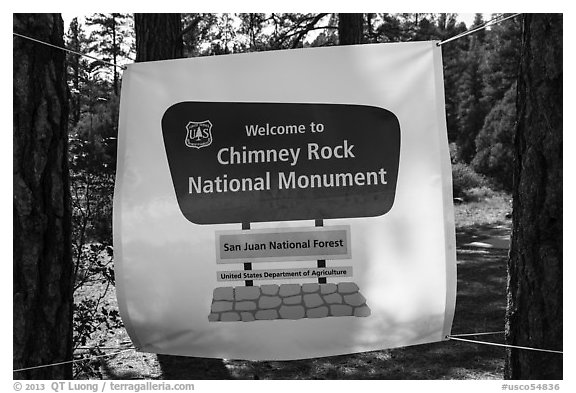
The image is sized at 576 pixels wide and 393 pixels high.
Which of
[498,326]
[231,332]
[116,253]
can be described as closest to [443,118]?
[231,332]

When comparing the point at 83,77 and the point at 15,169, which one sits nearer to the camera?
the point at 15,169

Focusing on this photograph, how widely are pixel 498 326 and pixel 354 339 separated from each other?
3855mm

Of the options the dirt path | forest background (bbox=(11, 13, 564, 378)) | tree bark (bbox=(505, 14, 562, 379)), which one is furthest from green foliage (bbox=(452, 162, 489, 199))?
tree bark (bbox=(505, 14, 562, 379))

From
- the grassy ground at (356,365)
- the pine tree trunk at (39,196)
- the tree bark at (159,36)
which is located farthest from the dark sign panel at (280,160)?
the tree bark at (159,36)

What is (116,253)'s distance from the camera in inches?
102

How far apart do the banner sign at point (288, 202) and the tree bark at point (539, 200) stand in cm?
32

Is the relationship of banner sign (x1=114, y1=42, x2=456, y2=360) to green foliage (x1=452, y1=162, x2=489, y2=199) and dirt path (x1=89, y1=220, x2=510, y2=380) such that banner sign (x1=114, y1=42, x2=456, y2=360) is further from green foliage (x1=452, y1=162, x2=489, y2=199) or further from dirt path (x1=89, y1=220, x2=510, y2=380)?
green foliage (x1=452, y1=162, x2=489, y2=199)

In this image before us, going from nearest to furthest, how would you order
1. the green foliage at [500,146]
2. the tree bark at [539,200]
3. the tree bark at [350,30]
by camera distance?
the tree bark at [539,200] < the tree bark at [350,30] < the green foliage at [500,146]

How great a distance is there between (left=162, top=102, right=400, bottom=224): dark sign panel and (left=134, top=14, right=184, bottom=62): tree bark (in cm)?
349

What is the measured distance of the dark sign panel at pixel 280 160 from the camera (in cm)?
250

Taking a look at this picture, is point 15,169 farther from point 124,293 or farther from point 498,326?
point 498,326

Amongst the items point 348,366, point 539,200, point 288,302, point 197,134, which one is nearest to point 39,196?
point 197,134

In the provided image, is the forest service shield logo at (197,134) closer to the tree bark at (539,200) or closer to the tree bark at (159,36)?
the tree bark at (539,200)

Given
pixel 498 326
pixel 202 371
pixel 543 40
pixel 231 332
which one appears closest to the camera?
pixel 543 40
